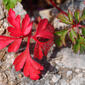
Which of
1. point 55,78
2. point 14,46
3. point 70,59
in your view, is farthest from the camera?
point 70,59

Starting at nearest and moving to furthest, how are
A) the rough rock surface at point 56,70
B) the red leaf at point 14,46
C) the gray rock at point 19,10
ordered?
the red leaf at point 14,46
the rough rock surface at point 56,70
the gray rock at point 19,10

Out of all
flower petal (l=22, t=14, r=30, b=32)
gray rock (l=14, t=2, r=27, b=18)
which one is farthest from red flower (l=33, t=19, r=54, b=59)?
gray rock (l=14, t=2, r=27, b=18)

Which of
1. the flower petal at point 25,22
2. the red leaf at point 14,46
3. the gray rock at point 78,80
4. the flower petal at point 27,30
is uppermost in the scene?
the flower petal at point 25,22

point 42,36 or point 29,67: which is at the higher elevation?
point 42,36

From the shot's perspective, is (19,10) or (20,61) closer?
(20,61)

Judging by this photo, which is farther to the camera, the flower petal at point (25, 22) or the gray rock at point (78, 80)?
the gray rock at point (78, 80)

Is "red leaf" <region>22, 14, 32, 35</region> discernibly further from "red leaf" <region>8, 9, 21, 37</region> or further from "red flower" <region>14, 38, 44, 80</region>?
"red flower" <region>14, 38, 44, 80</region>

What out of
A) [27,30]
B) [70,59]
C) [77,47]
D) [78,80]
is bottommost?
[78,80]

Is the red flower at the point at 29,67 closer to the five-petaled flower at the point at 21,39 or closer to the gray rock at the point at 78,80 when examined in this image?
the five-petaled flower at the point at 21,39

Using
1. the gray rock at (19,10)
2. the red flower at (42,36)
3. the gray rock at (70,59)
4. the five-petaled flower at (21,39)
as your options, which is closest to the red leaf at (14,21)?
the five-petaled flower at (21,39)

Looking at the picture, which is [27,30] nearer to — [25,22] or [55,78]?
[25,22]

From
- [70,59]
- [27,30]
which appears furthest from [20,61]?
[70,59]
